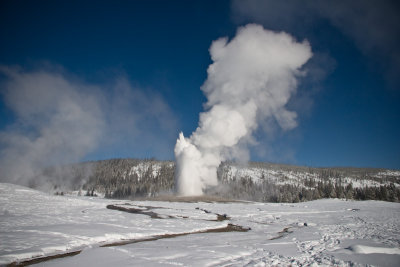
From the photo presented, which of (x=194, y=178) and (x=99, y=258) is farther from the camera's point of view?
(x=194, y=178)

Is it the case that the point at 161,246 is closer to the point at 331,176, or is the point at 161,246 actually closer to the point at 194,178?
the point at 194,178

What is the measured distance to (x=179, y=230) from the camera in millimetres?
19359

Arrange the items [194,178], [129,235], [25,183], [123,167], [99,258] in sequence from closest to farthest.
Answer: [99,258] → [129,235] → [194,178] → [25,183] → [123,167]

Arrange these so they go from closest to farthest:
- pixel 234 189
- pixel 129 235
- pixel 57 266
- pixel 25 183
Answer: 1. pixel 57 266
2. pixel 129 235
3. pixel 25 183
4. pixel 234 189

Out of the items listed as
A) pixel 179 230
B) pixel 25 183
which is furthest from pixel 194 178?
pixel 25 183

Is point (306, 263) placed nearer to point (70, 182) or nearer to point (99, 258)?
point (99, 258)

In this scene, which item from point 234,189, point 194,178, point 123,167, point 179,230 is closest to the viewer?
point 179,230

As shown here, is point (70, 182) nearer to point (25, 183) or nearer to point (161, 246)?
point (25, 183)

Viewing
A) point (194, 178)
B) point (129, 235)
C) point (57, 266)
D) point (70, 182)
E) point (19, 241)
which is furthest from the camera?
point (70, 182)

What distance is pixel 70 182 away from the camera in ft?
481

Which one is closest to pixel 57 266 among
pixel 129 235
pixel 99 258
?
pixel 99 258

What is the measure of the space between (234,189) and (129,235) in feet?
355

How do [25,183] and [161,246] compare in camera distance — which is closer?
[161,246]

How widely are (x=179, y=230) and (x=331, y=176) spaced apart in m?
215
